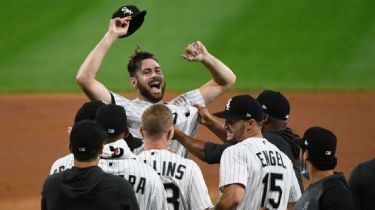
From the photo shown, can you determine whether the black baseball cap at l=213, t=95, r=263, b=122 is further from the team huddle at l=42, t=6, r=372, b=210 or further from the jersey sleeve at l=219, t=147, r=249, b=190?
the jersey sleeve at l=219, t=147, r=249, b=190

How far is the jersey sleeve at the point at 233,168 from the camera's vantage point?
611cm

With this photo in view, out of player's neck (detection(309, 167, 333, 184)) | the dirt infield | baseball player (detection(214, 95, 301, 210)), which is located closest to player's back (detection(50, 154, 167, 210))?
→ baseball player (detection(214, 95, 301, 210))

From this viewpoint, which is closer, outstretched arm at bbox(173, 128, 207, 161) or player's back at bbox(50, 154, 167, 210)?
player's back at bbox(50, 154, 167, 210)

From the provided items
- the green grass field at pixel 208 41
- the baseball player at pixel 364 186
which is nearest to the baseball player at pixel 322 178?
Result: the baseball player at pixel 364 186

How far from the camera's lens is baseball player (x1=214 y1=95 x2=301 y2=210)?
6.12 m

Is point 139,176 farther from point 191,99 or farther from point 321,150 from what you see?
point 191,99

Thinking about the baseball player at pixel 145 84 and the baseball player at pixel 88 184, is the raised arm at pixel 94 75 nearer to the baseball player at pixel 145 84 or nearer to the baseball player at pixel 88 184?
the baseball player at pixel 145 84

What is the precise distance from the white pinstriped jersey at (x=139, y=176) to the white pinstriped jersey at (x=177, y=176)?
15cm

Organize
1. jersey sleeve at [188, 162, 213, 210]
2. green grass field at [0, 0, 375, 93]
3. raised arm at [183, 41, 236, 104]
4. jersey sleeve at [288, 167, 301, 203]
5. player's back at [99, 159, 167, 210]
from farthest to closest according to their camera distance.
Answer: green grass field at [0, 0, 375, 93], raised arm at [183, 41, 236, 104], jersey sleeve at [288, 167, 301, 203], jersey sleeve at [188, 162, 213, 210], player's back at [99, 159, 167, 210]

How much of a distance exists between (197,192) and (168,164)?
0.27 meters

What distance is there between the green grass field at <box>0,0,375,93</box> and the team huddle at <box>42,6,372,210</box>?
918cm

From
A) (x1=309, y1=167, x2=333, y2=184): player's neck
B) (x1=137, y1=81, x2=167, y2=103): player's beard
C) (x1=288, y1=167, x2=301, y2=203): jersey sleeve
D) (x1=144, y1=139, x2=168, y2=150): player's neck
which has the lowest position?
(x1=288, y1=167, x2=301, y2=203): jersey sleeve

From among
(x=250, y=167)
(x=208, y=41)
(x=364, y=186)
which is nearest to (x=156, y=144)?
(x=250, y=167)

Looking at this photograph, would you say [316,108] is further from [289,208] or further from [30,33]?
[289,208]
